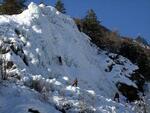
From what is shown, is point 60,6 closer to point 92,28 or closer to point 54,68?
point 92,28

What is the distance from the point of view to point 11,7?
57.0m

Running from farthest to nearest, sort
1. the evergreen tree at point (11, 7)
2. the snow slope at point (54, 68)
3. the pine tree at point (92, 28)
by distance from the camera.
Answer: the pine tree at point (92, 28)
the evergreen tree at point (11, 7)
the snow slope at point (54, 68)

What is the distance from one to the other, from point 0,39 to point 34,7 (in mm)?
8881

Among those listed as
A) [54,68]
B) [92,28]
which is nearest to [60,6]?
[92,28]

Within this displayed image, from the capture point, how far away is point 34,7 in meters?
45.2

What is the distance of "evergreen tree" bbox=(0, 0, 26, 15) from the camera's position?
55716 mm

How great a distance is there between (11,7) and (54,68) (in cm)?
1998

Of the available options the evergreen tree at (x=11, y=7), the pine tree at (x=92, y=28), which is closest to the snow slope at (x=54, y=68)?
the pine tree at (x=92, y=28)

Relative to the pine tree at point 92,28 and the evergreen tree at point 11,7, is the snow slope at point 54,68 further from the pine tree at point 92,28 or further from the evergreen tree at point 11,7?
the evergreen tree at point 11,7

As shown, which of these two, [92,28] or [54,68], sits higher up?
[92,28]

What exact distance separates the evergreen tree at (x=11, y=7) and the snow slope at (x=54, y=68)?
10.1 metres

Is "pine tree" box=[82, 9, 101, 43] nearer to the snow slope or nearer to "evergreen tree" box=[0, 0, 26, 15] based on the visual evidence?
the snow slope

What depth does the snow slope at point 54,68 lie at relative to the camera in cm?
2589

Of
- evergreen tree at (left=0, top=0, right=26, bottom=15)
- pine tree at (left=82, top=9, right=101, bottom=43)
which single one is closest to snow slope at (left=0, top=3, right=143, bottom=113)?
pine tree at (left=82, top=9, right=101, bottom=43)
